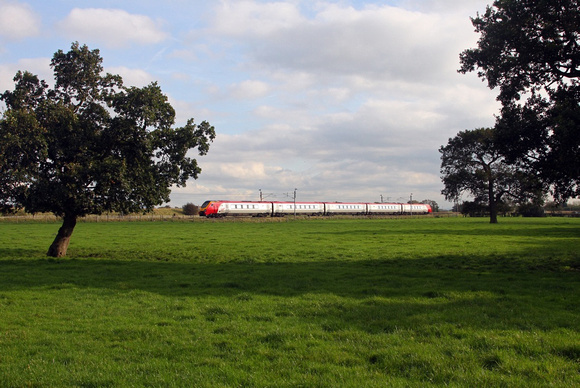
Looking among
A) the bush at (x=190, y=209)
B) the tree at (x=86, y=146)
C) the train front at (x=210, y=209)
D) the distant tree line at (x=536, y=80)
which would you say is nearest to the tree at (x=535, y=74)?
the distant tree line at (x=536, y=80)

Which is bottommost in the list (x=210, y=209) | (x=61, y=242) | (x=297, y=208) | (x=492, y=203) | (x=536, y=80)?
(x=61, y=242)

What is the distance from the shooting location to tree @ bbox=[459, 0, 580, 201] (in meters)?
16.9

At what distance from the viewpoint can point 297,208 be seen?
107 m

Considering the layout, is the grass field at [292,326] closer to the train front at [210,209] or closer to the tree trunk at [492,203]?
the tree trunk at [492,203]

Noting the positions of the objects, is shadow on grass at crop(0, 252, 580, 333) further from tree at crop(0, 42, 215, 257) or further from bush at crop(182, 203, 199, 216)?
bush at crop(182, 203, 199, 216)

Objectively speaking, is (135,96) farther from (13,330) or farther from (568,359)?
(568,359)

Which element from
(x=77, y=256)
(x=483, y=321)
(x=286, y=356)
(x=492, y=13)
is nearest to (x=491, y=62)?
(x=492, y=13)

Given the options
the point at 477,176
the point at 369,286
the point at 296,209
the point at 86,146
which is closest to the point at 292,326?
the point at 369,286

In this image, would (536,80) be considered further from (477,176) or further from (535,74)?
(477,176)

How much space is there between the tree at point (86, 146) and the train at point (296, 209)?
68443 mm

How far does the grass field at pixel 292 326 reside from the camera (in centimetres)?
618

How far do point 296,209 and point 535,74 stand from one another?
88726 millimetres

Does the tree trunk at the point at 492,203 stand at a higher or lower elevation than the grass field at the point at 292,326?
higher

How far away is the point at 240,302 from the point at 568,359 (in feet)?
24.3
